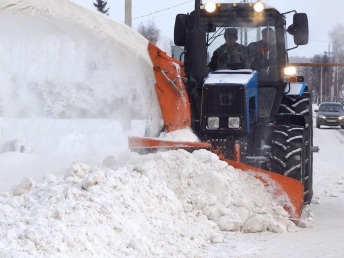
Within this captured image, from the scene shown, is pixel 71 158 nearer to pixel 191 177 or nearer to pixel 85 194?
pixel 191 177

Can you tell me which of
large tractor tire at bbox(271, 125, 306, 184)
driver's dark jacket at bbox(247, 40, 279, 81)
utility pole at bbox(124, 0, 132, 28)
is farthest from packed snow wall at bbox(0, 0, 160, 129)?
utility pole at bbox(124, 0, 132, 28)

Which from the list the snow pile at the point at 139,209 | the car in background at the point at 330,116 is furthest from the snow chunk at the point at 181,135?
the car in background at the point at 330,116

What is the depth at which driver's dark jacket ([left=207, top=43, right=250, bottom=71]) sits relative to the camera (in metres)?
8.52

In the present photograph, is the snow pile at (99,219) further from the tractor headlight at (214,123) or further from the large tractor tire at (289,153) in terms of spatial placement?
the large tractor tire at (289,153)

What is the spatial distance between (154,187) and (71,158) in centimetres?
412

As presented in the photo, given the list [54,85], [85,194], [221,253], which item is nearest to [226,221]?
[221,253]

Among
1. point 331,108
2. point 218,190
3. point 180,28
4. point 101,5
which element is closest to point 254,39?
point 180,28

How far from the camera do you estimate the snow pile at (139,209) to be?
15.2 ft

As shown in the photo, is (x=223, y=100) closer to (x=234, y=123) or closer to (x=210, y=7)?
(x=234, y=123)

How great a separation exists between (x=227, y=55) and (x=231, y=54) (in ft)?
0.20

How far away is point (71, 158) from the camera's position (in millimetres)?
10203

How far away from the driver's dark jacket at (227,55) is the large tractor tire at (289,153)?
1.23 meters

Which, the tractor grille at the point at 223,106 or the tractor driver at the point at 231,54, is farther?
the tractor driver at the point at 231,54

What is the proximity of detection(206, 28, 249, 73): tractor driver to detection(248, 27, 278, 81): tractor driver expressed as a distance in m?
0.12
